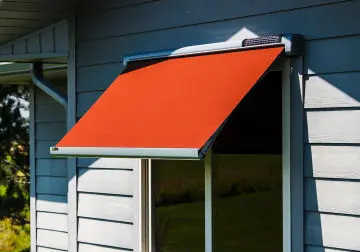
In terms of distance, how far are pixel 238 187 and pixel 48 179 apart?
5272mm

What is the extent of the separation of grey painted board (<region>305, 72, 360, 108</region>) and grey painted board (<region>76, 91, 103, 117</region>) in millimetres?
2151

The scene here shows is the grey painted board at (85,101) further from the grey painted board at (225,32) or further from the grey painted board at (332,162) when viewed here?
the grey painted board at (332,162)

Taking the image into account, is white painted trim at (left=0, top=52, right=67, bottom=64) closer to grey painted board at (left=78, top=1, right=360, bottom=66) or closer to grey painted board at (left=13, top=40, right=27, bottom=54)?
grey painted board at (left=13, top=40, right=27, bottom=54)

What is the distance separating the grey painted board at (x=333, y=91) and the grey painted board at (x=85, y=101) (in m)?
2.15

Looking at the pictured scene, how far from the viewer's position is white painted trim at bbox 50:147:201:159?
3336mm

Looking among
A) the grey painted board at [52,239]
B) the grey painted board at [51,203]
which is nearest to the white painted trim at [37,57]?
the grey painted board at [51,203]

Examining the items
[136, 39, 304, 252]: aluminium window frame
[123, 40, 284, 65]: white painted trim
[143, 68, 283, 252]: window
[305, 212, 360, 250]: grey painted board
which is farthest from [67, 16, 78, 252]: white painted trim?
[305, 212, 360, 250]: grey painted board

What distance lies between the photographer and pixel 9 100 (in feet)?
36.5

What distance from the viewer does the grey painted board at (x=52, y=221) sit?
8.63 meters

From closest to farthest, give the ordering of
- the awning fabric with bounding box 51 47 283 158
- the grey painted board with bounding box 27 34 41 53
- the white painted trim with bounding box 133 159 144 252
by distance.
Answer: the awning fabric with bounding box 51 47 283 158
the white painted trim with bounding box 133 159 144 252
the grey painted board with bounding box 27 34 41 53

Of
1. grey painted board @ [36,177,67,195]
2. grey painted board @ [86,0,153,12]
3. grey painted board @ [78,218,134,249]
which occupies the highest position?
grey painted board @ [86,0,153,12]

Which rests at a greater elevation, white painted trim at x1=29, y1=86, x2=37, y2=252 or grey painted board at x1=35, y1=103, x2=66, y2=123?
grey painted board at x1=35, y1=103, x2=66, y2=123

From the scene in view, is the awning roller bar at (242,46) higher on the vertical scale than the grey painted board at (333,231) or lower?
higher

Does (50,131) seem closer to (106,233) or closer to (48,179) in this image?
(48,179)
